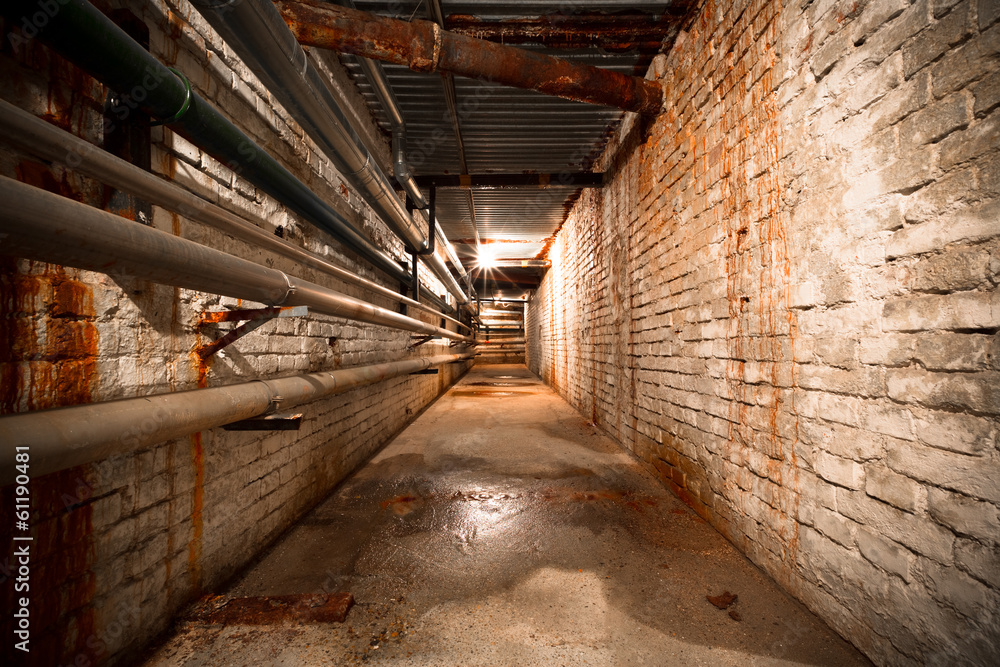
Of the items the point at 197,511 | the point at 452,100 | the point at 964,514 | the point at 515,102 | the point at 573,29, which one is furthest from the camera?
the point at 515,102

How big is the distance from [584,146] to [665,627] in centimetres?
433

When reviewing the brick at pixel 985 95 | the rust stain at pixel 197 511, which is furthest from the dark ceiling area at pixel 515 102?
the rust stain at pixel 197 511

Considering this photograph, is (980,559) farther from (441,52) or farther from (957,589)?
(441,52)

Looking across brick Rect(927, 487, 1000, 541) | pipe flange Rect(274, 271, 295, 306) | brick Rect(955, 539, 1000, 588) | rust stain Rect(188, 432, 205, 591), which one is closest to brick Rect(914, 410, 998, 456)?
brick Rect(927, 487, 1000, 541)

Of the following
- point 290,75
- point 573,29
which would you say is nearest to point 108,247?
point 290,75

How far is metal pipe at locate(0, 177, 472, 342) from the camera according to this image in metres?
0.73

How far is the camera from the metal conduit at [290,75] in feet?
4.65

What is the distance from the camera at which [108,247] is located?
0.87 meters

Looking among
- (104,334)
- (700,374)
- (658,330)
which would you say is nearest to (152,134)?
(104,334)

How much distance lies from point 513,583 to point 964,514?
1587 mm

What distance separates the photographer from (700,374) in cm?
242

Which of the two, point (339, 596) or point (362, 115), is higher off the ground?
point (362, 115)

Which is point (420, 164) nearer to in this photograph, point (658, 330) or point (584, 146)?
point (584, 146)

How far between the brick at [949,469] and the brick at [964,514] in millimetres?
24
